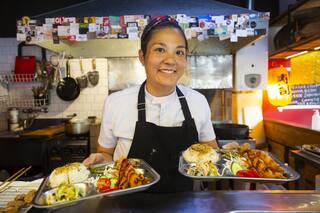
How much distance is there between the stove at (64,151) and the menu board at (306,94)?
358 cm

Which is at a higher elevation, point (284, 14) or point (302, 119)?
point (284, 14)

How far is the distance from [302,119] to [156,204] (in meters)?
4.30

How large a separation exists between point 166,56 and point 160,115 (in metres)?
0.40

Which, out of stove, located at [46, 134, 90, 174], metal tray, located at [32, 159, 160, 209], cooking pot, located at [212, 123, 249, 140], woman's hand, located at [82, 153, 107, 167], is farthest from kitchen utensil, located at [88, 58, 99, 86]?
metal tray, located at [32, 159, 160, 209]

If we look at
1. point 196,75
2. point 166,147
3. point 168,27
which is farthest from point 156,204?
point 196,75

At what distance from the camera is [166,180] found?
1482mm

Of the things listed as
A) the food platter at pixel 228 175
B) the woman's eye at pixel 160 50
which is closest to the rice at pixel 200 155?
the food platter at pixel 228 175

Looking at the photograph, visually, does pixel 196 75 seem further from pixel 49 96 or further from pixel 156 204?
pixel 156 204

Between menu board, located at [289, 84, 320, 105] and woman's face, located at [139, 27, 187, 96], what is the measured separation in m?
3.75

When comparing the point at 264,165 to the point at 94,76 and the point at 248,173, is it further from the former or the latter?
the point at 94,76

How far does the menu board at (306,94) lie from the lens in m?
4.39

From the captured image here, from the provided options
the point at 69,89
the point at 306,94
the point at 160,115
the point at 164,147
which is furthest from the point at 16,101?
the point at 306,94

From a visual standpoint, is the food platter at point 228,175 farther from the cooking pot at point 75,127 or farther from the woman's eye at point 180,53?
the cooking pot at point 75,127

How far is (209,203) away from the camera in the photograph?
1.04 m
